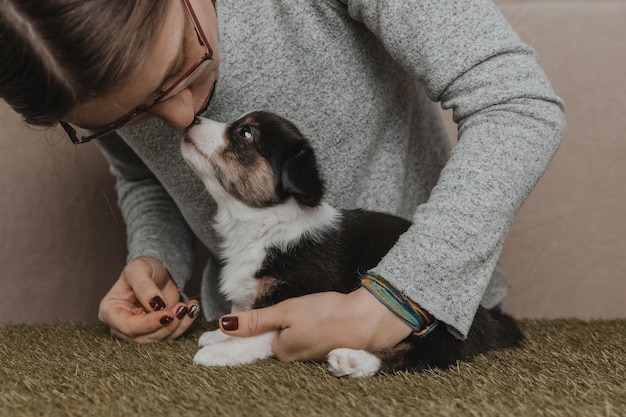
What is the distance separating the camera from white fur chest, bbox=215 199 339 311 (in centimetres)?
134

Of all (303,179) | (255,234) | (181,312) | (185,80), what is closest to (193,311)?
(181,312)

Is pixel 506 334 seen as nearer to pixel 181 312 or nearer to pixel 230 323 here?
pixel 230 323

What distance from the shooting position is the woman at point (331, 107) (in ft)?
3.52

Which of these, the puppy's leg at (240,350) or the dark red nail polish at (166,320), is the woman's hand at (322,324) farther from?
the dark red nail polish at (166,320)

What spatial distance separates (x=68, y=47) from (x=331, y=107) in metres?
0.61

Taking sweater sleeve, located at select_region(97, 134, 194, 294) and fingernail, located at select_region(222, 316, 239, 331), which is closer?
fingernail, located at select_region(222, 316, 239, 331)

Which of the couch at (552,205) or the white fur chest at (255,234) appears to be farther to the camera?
the couch at (552,205)

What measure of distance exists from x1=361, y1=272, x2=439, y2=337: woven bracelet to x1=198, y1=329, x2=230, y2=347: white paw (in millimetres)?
365

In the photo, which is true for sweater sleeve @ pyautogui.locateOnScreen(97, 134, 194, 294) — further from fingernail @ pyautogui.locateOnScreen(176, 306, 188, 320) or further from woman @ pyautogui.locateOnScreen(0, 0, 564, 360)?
fingernail @ pyautogui.locateOnScreen(176, 306, 188, 320)

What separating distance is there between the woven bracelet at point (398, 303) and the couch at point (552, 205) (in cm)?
Answer: 101

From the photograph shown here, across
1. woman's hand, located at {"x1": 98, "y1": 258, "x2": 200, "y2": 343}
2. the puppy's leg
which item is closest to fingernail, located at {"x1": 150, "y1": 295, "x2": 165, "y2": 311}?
woman's hand, located at {"x1": 98, "y1": 258, "x2": 200, "y2": 343}

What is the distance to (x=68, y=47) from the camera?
1.02m

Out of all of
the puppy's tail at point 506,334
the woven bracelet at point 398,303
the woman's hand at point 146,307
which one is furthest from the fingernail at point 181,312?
the puppy's tail at point 506,334

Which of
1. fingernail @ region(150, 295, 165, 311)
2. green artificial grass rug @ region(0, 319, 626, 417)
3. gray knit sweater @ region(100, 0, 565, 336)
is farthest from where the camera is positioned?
fingernail @ region(150, 295, 165, 311)
